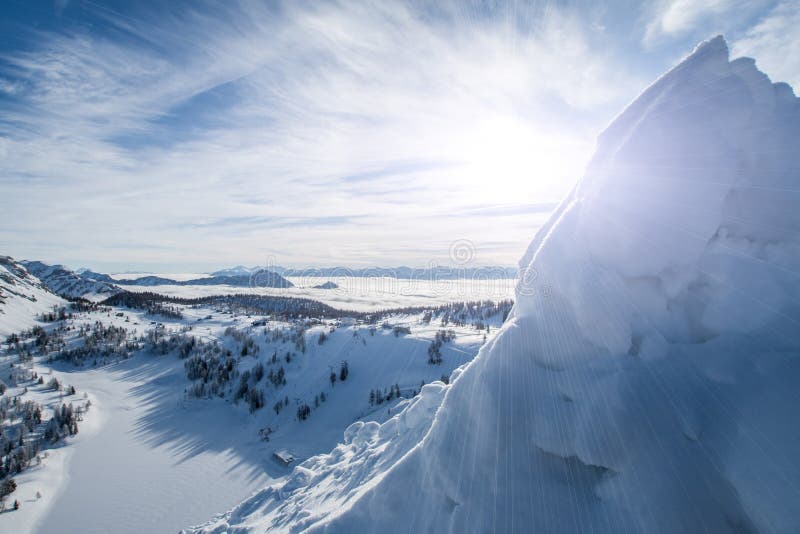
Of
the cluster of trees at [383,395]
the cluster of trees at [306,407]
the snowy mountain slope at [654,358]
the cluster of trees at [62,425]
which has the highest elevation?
the snowy mountain slope at [654,358]

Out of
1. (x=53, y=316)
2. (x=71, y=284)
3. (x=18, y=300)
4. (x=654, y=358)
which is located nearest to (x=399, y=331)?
(x=654, y=358)

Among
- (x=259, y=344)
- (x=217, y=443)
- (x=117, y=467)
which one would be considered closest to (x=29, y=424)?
(x=117, y=467)

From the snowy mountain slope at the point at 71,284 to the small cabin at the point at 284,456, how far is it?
143428mm

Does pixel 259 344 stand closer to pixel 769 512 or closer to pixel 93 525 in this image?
pixel 93 525

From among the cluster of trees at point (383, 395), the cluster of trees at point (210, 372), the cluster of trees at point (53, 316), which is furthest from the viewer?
the cluster of trees at point (53, 316)

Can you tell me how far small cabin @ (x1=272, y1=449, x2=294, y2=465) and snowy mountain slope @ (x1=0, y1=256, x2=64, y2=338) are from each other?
3595cm

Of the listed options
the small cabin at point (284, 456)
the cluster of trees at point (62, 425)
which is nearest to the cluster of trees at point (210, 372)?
the cluster of trees at point (62, 425)

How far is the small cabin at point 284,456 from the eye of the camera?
1754 centimetres

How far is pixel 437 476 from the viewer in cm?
434

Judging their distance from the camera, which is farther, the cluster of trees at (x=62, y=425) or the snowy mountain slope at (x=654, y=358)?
the cluster of trees at (x=62, y=425)

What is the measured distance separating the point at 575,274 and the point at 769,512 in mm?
2570

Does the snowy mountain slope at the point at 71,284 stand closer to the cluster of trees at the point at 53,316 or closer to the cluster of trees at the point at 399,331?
the cluster of trees at the point at 53,316

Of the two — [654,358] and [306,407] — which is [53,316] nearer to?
[306,407]

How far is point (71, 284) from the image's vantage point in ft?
466
